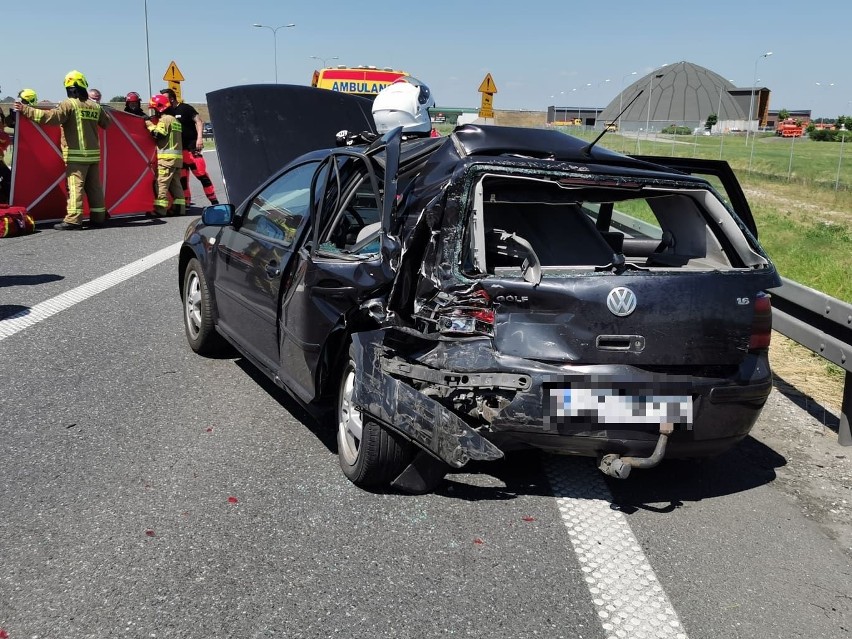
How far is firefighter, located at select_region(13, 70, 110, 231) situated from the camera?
12859mm

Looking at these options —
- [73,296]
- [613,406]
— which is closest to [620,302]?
[613,406]

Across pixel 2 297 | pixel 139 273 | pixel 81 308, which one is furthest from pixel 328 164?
pixel 139 273

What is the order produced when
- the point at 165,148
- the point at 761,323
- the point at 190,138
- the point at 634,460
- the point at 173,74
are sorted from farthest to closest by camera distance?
the point at 173,74
the point at 190,138
the point at 165,148
the point at 761,323
the point at 634,460

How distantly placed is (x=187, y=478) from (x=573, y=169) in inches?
90.5

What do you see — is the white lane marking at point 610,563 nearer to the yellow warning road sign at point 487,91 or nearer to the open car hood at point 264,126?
the open car hood at point 264,126

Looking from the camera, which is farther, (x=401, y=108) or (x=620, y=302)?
(x=401, y=108)

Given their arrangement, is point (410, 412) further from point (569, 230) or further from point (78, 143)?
point (78, 143)

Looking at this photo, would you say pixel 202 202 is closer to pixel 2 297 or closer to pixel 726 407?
pixel 2 297

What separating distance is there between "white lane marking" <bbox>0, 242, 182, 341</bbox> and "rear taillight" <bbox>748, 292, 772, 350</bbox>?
5.46 m

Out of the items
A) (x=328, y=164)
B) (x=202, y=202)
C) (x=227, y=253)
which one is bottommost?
(x=202, y=202)

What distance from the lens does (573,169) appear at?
4031 mm

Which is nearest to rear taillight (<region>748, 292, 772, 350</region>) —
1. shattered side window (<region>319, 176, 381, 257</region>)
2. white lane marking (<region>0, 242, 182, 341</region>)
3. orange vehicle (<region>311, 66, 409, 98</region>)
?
shattered side window (<region>319, 176, 381, 257</region>)

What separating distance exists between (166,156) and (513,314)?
1242 centimetres

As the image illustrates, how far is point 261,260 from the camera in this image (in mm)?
5258
